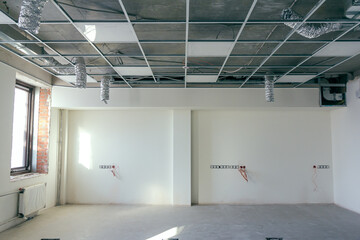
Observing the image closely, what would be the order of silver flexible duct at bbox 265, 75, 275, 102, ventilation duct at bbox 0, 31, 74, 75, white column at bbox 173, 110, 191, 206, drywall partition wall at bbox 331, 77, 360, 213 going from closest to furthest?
ventilation duct at bbox 0, 31, 74, 75 → silver flexible duct at bbox 265, 75, 275, 102 → drywall partition wall at bbox 331, 77, 360, 213 → white column at bbox 173, 110, 191, 206

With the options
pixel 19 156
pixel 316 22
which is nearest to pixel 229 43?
pixel 316 22

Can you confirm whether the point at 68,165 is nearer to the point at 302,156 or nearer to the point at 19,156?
the point at 19,156

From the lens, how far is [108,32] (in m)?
3.06

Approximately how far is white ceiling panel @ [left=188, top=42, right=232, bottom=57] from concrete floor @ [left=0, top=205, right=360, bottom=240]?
2.73 metres

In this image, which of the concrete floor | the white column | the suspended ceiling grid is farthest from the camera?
the white column

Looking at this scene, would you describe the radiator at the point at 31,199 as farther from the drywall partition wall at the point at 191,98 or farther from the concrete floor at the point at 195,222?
the drywall partition wall at the point at 191,98

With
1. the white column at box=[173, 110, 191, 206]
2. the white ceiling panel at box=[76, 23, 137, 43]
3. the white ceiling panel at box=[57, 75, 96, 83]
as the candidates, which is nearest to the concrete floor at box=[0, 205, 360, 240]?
the white column at box=[173, 110, 191, 206]

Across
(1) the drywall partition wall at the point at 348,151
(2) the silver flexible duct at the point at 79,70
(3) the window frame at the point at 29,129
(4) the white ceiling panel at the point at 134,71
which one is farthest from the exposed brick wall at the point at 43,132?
(1) the drywall partition wall at the point at 348,151

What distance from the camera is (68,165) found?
5.97 m

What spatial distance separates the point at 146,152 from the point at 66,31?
10.6ft

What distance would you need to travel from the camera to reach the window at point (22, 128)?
15.8 ft

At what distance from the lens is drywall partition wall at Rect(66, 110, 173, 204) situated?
5914mm

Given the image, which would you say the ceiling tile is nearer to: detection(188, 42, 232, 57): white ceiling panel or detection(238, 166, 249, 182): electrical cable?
detection(188, 42, 232, 57): white ceiling panel

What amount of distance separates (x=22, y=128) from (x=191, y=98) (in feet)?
11.4
